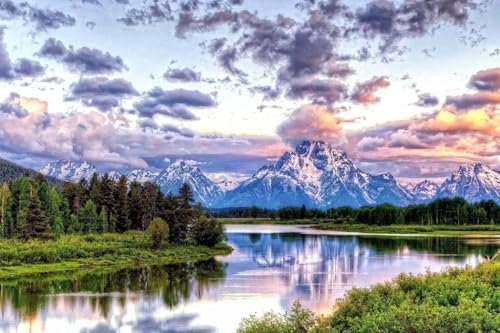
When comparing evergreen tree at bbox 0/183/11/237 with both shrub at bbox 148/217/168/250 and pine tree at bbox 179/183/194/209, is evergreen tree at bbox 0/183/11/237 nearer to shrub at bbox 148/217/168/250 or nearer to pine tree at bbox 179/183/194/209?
shrub at bbox 148/217/168/250

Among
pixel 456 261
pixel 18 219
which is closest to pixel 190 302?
pixel 456 261

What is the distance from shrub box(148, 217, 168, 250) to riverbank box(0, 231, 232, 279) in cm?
115

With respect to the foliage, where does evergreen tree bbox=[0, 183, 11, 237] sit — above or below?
above

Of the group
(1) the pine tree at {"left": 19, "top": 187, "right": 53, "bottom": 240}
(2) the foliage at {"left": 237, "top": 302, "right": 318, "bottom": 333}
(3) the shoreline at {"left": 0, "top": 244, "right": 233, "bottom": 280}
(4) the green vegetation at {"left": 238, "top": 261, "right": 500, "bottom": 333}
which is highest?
(1) the pine tree at {"left": 19, "top": 187, "right": 53, "bottom": 240}

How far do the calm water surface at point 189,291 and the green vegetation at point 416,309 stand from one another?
1440cm

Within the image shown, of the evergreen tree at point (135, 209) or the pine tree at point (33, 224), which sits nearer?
the pine tree at point (33, 224)

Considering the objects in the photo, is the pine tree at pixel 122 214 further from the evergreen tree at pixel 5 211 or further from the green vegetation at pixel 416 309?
the green vegetation at pixel 416 309

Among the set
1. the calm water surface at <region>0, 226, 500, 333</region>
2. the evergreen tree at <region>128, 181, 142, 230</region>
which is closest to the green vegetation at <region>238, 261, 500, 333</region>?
the calm water surface at <region>0, 226, 500, 333</region>

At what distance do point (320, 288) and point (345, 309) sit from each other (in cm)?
3475

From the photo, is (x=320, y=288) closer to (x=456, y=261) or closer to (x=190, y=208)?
(x=456, y=261)

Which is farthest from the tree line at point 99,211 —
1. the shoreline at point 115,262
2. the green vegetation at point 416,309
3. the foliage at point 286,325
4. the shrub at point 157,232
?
the green vegetation at point 416,309

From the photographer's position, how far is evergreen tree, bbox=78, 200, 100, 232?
110875 millimetres

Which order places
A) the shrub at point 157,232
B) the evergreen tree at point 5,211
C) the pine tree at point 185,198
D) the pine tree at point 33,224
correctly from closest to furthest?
the pine tree at point 33,224
the shrub at point 157,232
the evergreen tree at point 5,211
the pine tree at point 185,198

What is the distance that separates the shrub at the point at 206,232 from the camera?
358ft
